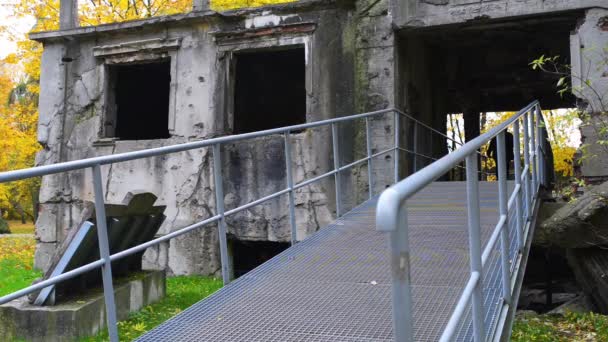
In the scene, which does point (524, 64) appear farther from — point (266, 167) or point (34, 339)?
point (34, 339)

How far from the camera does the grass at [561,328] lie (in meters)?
5.88

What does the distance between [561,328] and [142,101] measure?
1033 centimetres

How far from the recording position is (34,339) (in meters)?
5.12

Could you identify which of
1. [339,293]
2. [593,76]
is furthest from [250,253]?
[339,293]

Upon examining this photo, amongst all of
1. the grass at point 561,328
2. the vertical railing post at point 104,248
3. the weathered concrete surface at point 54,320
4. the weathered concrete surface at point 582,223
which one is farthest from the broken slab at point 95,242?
the weathered concrete surface at point 582,223

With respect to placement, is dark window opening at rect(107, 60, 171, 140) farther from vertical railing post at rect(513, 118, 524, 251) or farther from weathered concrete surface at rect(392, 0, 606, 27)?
vertical railing post at rect(513, 118, 524, 251)

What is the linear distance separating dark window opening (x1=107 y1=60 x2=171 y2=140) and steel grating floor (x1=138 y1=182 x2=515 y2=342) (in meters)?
8.79

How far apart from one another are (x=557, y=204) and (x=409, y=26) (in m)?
3.16

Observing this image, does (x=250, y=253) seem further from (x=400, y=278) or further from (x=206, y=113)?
(x=400, y=278)

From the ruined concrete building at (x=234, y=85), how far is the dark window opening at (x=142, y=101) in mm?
2255

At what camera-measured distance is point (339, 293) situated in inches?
149

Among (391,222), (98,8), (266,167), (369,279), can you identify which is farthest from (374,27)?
(98,8)

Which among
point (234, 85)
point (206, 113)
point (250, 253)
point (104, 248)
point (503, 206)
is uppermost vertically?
point (234, 85)

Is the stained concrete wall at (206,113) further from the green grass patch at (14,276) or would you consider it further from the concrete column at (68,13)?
the green grass patch at (14,276)
